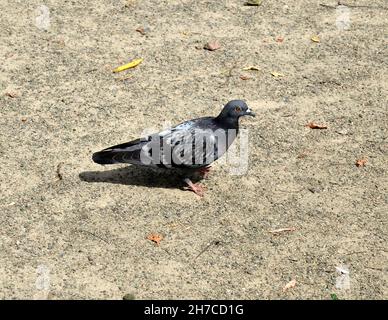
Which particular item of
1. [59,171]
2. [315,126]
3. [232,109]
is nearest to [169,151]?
[232,109]

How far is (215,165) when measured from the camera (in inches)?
268

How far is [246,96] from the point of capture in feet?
25.0

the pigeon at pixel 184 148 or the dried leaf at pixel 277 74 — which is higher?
the pigeon at pixel 184 148

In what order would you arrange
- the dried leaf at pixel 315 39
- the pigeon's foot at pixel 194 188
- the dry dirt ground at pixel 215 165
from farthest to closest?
1. the dried leaf at pixel 315 39
2. the pigeon's foot at pixel 194 188
3. the dry dirt ground at pixel 215 165

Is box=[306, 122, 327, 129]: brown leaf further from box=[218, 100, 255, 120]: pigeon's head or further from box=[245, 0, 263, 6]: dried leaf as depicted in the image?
box=[245, 0, 263, 6]: dried leaf

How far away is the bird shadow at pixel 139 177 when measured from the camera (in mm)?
6469

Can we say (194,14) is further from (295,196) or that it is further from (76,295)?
(76,295)

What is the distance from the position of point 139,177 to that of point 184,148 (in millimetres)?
596

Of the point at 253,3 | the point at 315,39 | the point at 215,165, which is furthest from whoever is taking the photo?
the point at 253,3

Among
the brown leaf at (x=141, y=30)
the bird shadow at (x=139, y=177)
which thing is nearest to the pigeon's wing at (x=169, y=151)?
the bird shadow at (x=139, y=177)

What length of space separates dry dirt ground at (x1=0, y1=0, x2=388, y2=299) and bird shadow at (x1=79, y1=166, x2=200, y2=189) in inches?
0.8

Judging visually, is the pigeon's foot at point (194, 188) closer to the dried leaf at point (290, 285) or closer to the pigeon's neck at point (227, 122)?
the pigeon's neck at point (227, 122)

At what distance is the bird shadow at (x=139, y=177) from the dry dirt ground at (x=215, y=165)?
2 cm

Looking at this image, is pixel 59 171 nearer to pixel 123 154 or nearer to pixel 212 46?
pixel 123 154
